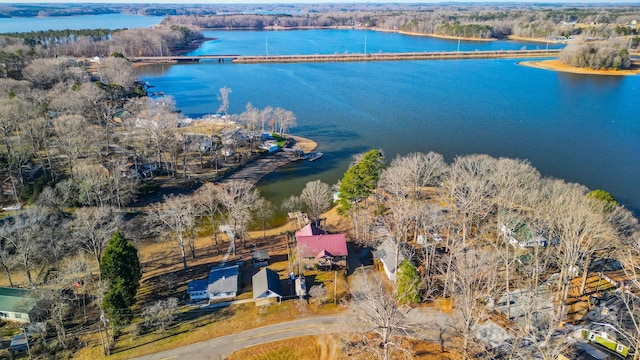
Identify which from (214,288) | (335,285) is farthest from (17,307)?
(335,285)

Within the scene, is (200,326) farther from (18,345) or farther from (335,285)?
(18,345)

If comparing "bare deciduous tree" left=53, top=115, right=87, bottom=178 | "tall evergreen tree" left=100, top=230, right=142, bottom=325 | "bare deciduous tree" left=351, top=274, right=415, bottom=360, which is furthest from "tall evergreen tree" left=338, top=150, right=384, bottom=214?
"bare deciduous tree" left=53, top=115, right=87, bottom=178

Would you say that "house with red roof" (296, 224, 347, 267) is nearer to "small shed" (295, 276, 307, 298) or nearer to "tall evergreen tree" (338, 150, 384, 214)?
"small shed" (295, 276, 307, 298)

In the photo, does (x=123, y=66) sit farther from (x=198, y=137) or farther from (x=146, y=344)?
(x=146, y=344)

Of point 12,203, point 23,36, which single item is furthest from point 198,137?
point 23,36

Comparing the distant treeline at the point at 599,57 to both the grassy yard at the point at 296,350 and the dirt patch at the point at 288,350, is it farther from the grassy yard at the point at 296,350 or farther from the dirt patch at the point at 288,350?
the dirt patch at the point at 288,350

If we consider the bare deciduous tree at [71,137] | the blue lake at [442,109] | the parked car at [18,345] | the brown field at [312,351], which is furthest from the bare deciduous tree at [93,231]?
the blue lake at [442,109]
